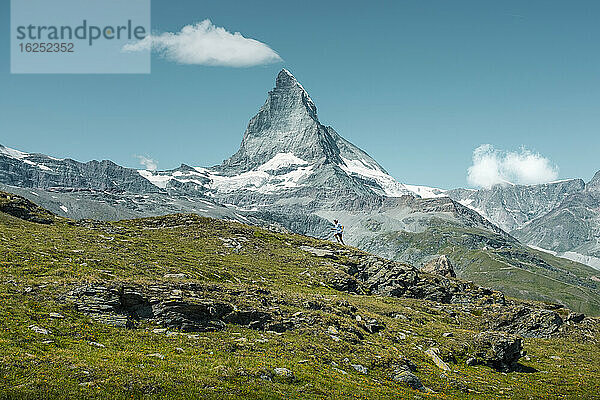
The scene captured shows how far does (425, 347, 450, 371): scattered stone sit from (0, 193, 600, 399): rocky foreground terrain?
198 millimetres

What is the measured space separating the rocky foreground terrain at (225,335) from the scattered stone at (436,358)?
0.65 feet

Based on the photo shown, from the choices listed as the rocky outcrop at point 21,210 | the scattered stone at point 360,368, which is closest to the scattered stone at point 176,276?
the scattered stone at point 360,368

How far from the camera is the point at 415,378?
119 feet

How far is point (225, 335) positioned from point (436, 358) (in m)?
23.1

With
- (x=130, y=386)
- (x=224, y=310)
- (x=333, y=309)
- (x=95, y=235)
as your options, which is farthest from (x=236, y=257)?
(x=130, y=386)

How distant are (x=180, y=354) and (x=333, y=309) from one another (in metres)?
23.5

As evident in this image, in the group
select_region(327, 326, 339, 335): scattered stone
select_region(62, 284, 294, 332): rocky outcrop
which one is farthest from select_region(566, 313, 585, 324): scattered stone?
select_region(62, 284, 294, 332): rocky outcrop

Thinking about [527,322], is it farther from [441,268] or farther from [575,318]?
[441,268]

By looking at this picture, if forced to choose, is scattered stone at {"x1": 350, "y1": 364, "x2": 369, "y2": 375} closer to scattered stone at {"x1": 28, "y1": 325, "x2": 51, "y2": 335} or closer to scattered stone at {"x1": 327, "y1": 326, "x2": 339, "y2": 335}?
scattered stone at {"x1": 327, "y1": 326, "x2": 339, "y2": 335}

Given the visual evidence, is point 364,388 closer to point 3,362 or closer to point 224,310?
point 224,310

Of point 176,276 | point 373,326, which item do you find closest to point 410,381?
point 373,326

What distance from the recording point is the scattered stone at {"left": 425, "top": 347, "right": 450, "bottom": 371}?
43.7 metres

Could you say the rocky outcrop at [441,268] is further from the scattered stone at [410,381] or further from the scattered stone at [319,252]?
the scattered stone at [410,381]

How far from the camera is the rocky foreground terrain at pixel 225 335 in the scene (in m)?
26.2
